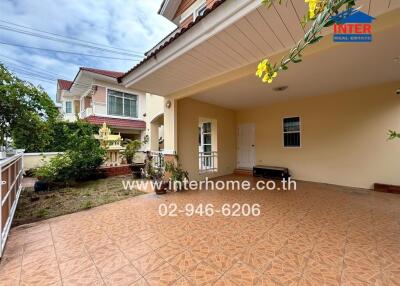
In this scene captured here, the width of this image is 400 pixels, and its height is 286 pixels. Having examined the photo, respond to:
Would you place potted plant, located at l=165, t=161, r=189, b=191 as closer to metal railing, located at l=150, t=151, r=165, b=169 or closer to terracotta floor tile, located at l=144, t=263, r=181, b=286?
metal railing, located at l=150, t=151, r=165, b=169

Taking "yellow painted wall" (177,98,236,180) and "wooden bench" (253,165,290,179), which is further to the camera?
"wooden bench" (253,165,290,179)

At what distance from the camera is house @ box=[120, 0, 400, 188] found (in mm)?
2340

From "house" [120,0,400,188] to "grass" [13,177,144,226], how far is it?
1909 millimetres

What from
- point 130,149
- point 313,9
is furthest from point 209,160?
point 313,9

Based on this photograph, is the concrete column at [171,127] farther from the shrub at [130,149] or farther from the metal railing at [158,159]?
the shrub at [130,149]

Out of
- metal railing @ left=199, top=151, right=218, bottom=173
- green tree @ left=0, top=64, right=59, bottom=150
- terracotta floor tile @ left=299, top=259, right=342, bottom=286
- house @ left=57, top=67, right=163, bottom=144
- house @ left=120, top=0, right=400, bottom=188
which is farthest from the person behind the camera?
house @ left=57, top=67, right=163, bottom=144

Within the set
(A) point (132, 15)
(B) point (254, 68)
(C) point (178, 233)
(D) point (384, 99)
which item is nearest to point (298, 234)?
(C) point (178, 233)

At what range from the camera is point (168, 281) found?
1632mm

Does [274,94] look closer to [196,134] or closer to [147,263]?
[196,134]

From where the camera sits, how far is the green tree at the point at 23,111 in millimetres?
2719

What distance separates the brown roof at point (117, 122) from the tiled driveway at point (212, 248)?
28.4 feet

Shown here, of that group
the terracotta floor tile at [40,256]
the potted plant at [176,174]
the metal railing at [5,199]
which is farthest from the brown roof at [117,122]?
the terracotta floor tile at [40,256]

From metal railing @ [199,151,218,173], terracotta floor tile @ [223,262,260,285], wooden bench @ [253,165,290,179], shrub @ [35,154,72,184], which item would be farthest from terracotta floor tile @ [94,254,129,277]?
wooden bench @ [253,165,290,179]

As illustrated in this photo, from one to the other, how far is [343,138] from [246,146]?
10.3 feet
